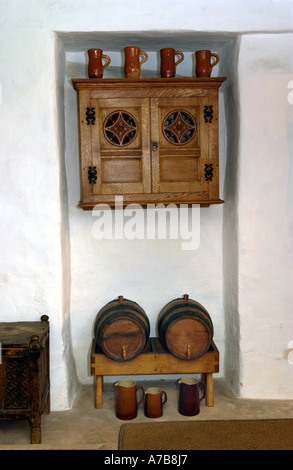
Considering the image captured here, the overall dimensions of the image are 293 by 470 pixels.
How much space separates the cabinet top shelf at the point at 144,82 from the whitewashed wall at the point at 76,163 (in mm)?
179

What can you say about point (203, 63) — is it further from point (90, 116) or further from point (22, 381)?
point (22, 381)

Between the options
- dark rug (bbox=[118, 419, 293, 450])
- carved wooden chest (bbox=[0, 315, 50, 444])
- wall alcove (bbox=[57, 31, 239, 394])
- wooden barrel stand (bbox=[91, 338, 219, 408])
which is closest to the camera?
dark rug (bbox=[118, 419, 293, 450])

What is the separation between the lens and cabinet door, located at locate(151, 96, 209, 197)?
10.2 feet

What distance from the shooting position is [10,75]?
302 centimetres

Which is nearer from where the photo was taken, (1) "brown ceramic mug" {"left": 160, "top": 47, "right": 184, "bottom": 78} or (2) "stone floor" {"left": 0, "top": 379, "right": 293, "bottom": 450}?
(2) "stone floor" {"left": 0, "top": 379, "right": 293, "bottom": 450}

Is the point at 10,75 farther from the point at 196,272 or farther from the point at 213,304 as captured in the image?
the point at 213,304

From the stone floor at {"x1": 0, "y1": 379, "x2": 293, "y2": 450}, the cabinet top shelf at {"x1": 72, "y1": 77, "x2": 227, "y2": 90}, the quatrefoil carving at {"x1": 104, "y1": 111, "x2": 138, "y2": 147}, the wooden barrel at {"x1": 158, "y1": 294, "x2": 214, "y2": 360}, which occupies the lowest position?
the stone floor at {"x1": 0, "y1": 379, "x2": 293, "y2": 450}

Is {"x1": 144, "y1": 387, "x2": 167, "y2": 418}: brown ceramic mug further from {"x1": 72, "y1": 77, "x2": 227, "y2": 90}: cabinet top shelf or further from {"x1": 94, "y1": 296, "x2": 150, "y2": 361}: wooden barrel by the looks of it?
{"x1": 72, "y1": 77, "x2": 227, "y2": 90}: cabinet top shelf

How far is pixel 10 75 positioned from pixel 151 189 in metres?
1.15

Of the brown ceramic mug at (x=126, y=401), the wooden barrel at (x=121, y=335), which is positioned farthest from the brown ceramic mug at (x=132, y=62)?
the brown ceramic mug at (x=126, y=401)

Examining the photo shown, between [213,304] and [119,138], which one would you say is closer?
[119,138]

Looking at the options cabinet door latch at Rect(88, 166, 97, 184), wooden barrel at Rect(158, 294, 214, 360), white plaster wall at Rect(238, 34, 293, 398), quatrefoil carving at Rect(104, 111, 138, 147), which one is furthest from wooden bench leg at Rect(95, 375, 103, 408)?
quatrefoil carving at Rect(104, 111, 138, 147)

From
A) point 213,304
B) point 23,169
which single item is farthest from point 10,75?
point 213,304

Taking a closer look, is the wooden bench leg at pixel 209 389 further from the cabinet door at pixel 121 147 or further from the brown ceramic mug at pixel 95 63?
the brown ceramic mug at pixel 95 63
